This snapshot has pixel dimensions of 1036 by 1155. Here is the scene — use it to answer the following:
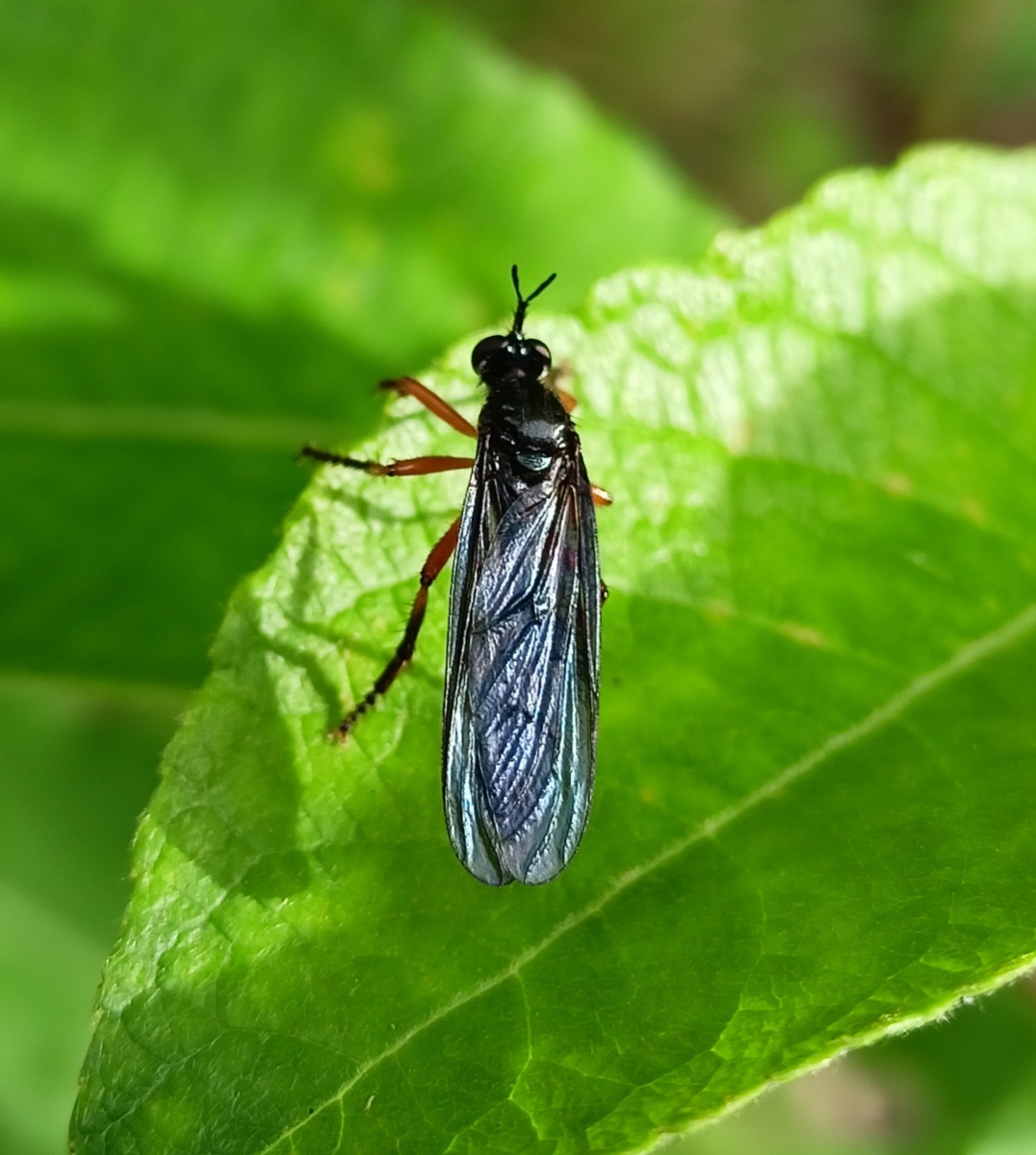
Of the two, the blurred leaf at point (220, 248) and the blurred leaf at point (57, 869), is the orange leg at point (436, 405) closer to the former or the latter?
the blurred leaf at point (220, 248)

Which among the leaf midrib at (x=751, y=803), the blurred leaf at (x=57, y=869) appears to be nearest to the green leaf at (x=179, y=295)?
the blurred leaf at (x=57, y=869)

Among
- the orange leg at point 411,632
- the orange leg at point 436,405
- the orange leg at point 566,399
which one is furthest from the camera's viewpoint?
the orange leg at point 566,399

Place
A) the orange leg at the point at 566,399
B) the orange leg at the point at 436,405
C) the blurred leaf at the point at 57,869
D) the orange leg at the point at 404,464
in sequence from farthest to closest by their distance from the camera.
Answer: the blurred leaf at the point at 57,869 → the orange leg at the point at 566,399 → the orange leg at the point at 436,405 → the orange leg at the point at 404,464

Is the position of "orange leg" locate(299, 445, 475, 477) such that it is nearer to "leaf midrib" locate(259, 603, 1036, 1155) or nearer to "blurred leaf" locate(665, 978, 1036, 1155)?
"leaf midrib" locate(259, 603, 1036, 1155)

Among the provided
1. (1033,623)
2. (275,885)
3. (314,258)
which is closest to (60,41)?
(314,258)

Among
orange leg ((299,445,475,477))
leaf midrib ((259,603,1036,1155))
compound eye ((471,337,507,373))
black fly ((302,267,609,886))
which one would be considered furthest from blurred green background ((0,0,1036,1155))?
leaf midrib ((259,603,1036,1155))

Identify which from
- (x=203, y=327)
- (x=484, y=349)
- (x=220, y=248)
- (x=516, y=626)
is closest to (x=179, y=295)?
(x=203, y=327)
